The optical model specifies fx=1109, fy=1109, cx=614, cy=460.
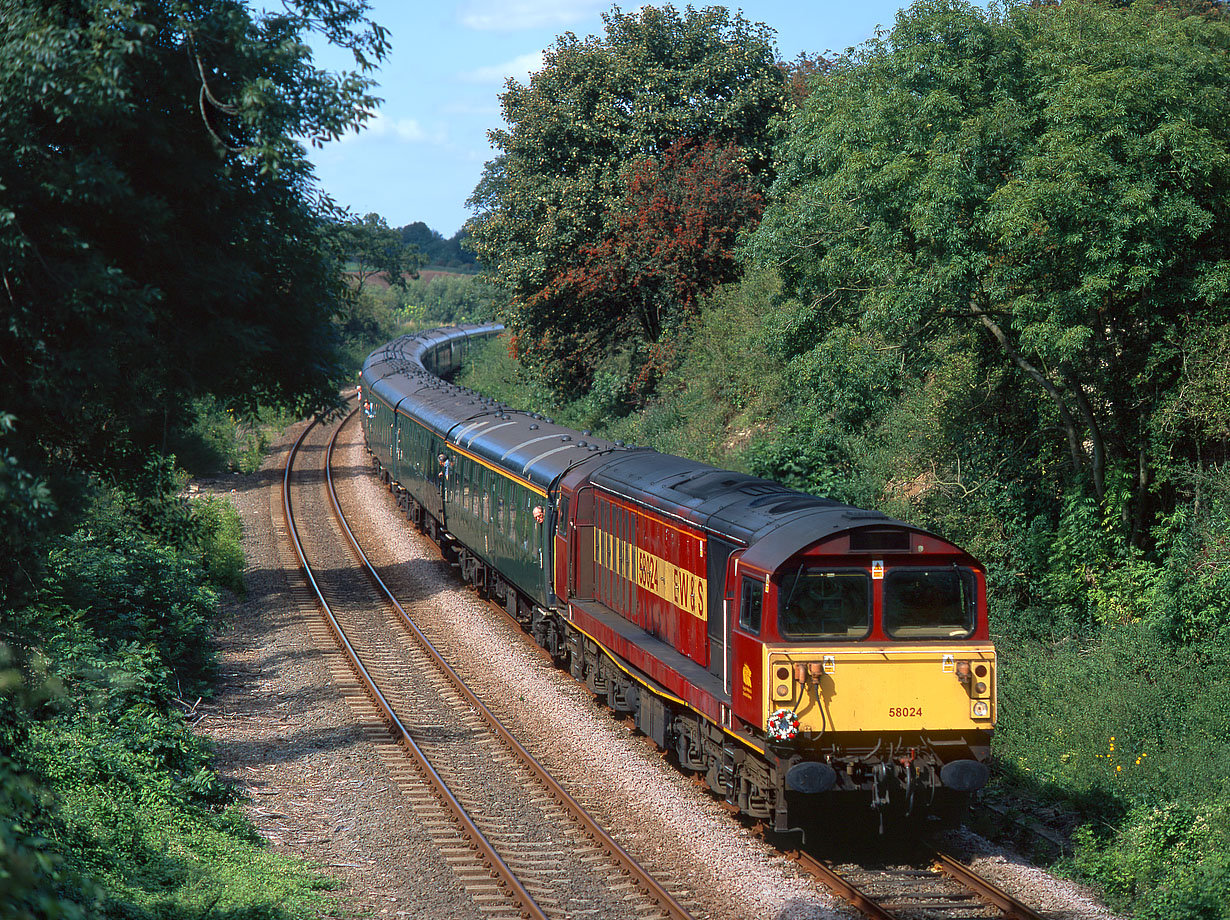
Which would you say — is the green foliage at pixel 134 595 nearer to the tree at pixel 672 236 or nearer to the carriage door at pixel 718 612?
the carriage door at pixel 718 612

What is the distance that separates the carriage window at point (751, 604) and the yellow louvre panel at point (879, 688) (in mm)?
495

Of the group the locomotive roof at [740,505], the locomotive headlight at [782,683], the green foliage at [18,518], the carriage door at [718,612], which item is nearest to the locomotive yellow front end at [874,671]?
the locomotive headlight at [782,683]

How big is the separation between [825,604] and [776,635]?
1.96ft

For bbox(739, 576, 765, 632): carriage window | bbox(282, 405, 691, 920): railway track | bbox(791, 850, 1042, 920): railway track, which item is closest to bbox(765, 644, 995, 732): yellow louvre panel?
bbox(739, 576, 765, 632): carriage window

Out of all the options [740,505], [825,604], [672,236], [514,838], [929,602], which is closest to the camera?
[825,604]

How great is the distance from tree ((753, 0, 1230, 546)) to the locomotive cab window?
5.65 metres

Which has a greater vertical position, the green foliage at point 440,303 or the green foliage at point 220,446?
the green foliage at point 440,303

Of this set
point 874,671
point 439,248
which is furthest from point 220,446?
point 439,248

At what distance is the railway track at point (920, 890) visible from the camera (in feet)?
33.4

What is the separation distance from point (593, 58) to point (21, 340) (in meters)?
31.8

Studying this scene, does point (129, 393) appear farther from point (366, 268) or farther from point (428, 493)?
point (366, 268)

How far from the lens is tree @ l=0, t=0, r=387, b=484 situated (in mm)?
7750

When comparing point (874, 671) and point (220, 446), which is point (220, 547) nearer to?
point (220, 446)

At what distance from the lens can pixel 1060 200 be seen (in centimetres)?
1509
